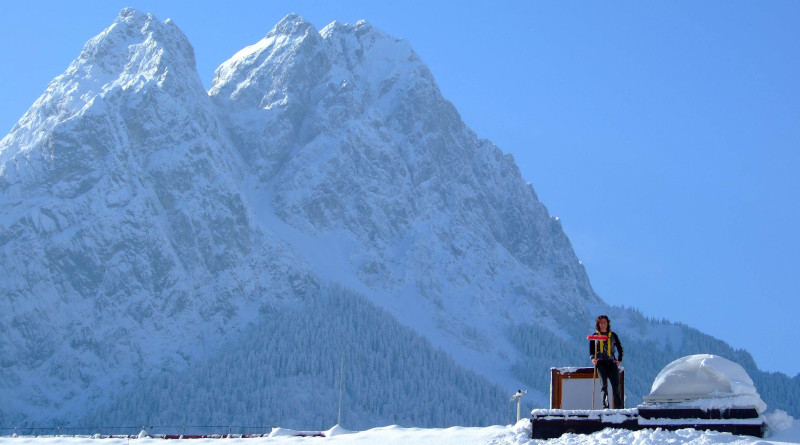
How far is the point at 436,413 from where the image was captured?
18950 centimetres

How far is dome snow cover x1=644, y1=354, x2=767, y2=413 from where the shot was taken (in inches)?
1008

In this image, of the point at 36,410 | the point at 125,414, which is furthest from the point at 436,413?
the point at 36,410

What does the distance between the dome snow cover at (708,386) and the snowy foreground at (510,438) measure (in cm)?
83

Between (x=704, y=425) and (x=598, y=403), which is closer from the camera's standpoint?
(x=704, y=425)

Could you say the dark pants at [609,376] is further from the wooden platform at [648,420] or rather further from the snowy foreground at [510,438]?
the wooden platform at [648,420]

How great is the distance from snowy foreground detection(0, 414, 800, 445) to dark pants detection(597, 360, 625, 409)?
2.06 metres

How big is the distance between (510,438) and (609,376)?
299 centimetres

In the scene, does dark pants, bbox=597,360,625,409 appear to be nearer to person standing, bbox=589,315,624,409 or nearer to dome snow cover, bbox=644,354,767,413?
person standing, bbox=589,315,624,409

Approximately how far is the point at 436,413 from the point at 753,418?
166 meters

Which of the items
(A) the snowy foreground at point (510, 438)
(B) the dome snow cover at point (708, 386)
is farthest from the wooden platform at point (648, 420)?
(A) the snowy foreground at point (510, 438)

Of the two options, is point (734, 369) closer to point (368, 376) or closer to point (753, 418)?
point (753, 418)

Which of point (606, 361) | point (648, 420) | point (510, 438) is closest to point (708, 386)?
point (648, 420)

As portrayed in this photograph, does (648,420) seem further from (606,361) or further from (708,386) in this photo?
(606,361)

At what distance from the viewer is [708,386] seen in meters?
25.9
